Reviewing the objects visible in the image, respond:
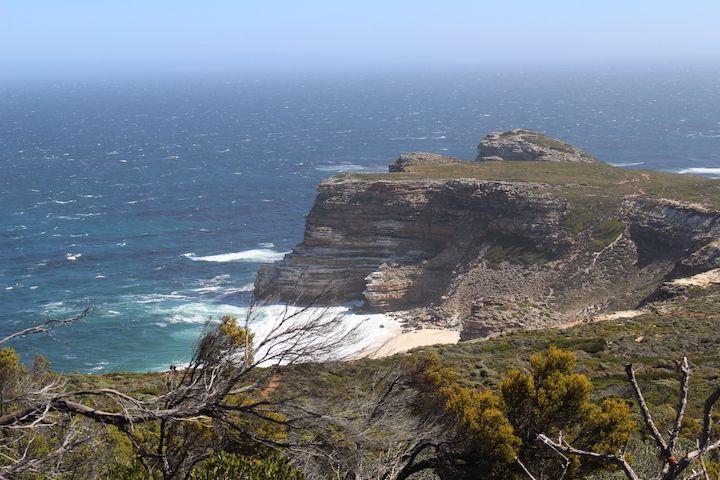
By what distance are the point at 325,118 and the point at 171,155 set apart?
71.2m

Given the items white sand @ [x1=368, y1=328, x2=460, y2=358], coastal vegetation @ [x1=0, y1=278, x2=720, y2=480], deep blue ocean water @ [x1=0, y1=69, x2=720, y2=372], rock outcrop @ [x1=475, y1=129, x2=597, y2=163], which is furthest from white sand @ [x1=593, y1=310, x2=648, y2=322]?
rock outcrop @ [x1=475, y1=129, x2=597, y2=163]

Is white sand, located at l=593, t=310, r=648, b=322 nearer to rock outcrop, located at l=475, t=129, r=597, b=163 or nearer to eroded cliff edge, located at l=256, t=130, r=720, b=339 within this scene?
eroded cliff edge, located at l=256, t=130, r=720, b=339

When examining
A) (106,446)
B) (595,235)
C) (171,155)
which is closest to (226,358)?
(106,446)

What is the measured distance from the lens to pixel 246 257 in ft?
227

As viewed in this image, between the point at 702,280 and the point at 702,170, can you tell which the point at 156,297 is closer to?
the point at 702,280

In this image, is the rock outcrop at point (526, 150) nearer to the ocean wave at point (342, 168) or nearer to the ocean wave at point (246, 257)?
the ocean wave at point (246, 257)

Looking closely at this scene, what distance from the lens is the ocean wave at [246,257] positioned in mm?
68312

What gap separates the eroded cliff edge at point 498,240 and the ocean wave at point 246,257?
799 cm

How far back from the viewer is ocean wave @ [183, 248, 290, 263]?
68312 mm

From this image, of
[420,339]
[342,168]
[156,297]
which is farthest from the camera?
[342,168]

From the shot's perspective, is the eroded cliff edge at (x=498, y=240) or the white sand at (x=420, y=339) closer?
the white sand at (x=420, y=339)

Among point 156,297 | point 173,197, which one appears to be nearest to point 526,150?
point 173,197

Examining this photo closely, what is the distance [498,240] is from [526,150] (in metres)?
28.5

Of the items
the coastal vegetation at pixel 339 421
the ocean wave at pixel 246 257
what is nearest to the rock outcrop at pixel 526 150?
the ocean wave at pixel 246 257
